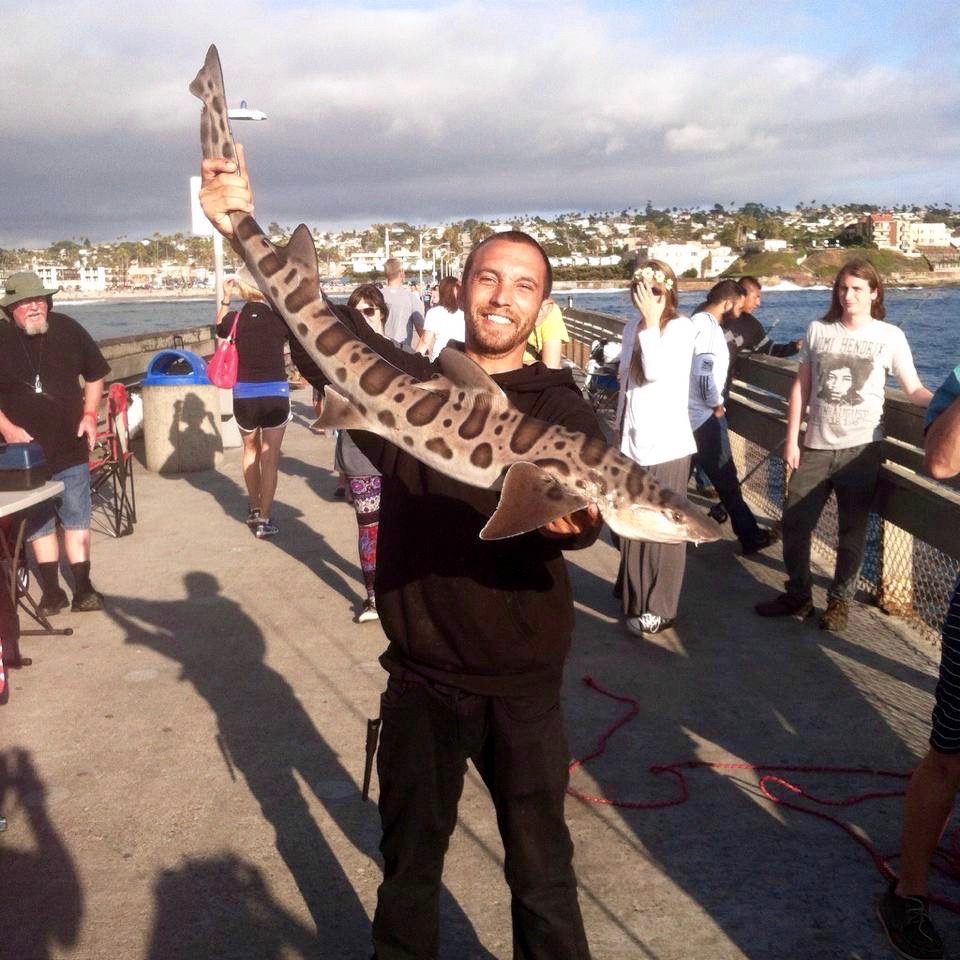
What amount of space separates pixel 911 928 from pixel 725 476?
584 cm

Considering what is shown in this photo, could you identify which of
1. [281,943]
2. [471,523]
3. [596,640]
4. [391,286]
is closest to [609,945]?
[281,943]

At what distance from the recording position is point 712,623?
24.0 feet

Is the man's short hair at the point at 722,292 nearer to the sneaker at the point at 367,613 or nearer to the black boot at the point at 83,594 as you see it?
the sneaker at the point at 367,613

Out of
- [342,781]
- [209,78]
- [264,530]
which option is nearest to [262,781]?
[342,781]

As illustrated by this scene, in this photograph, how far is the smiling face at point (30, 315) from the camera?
24.6 feet

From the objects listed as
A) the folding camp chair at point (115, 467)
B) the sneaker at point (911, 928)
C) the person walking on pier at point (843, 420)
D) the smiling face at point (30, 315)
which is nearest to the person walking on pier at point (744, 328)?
the person walking on pier at point (843, 420)

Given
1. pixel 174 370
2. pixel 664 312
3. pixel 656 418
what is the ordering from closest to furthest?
pixel 664 312 → pixel 656 418 → pixel 174 370

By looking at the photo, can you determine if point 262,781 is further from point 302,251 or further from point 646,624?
point 646,624

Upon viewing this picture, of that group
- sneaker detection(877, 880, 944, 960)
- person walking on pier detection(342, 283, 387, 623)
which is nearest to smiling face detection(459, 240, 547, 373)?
sneaker detection(877, 880, 944, 960)

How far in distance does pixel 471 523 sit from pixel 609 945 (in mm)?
1859

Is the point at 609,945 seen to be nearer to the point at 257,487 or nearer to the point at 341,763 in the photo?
the point at 341,763

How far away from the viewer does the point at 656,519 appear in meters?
2.98

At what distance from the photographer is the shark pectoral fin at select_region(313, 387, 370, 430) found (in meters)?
3.21

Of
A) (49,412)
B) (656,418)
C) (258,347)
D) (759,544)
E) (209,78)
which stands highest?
(209,78)
